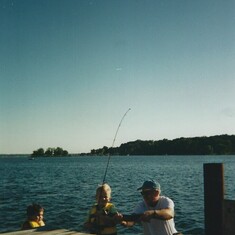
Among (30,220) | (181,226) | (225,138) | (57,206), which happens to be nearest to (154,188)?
(30,220)

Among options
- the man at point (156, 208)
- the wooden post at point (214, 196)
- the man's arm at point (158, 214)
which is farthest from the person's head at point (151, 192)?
the wooden post at point (214, 196)

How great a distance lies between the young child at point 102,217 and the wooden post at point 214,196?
1.50 metres

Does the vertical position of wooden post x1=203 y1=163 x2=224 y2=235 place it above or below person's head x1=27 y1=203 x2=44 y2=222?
above

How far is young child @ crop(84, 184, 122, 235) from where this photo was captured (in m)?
4.87

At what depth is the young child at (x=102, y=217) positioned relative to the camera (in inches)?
192

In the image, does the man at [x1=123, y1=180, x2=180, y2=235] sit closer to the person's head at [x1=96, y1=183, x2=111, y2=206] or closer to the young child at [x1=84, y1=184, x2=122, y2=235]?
the young child at [x1=84, y1=184, x2=122, y2=235]

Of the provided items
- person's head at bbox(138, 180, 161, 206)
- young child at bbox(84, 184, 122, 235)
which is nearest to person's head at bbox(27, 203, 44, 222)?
young child at bbox(84, 184, 122, 235)

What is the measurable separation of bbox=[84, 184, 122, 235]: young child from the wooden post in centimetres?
150

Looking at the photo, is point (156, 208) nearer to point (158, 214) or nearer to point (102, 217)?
point (158, 214)

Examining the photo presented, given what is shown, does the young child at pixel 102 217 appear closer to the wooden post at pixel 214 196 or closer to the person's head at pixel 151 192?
the person's head at pixel 151 192

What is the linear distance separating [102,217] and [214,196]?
5.81 ft

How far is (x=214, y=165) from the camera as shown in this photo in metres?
5.01

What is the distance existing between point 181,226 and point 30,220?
1067 centimetres

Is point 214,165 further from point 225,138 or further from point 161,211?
point 225,138
